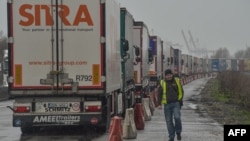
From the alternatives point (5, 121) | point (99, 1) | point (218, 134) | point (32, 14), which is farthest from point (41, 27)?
point (5, 121)

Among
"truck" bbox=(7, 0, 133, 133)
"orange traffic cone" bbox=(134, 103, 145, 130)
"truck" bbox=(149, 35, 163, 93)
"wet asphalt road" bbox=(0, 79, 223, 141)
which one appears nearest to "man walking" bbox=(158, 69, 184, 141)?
"wet asphalt road" bbox=(0, 79, 223, 141)

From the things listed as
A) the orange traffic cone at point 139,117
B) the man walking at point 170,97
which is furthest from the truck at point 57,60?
the orange traffic cone at point 139,117

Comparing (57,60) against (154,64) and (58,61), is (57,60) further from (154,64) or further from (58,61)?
(154,64)

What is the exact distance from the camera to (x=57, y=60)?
1588 centimetres

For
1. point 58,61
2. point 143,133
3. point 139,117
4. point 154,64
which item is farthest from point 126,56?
point 154,64

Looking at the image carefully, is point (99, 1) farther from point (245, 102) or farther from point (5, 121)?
point (245, 102)

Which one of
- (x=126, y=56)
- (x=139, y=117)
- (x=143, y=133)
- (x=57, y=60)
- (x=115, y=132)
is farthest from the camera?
(x=126, y=56)

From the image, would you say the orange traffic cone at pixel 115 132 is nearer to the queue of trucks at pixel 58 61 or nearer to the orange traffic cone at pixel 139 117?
the queue of trucks at pixel 58 61

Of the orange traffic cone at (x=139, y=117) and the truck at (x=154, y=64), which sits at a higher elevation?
the truck at (x=154, y=64)

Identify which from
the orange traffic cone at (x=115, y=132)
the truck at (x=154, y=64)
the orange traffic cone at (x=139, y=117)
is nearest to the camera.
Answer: the orange traffic cone at (x=115, y=132)

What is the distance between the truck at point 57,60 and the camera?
15.8 meters

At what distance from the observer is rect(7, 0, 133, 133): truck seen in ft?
51.7

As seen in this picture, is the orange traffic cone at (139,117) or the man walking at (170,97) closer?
the man walking at (170,97)

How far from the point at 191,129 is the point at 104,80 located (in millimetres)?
3868
